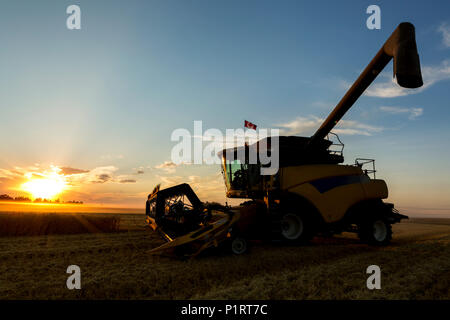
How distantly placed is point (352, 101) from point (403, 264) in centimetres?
446

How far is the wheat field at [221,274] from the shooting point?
3989 millimetres

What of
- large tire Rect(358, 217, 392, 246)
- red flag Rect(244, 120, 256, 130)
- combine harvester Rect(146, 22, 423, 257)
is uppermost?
red flag Rect(244, 120, 256, 130)

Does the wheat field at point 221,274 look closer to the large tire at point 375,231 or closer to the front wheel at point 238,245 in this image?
the front wheel at point 238,245

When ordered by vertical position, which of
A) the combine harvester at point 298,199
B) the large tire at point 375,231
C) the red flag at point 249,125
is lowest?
the large tire at point 375,231

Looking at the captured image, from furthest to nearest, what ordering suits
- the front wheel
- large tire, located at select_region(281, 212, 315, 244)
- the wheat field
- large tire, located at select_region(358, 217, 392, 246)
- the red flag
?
the red flag < large tire, located at select_region(358, 217, 392, 246) < large tire, located at select_region(281, 212, 315, 244) < the front wheel < the wheat field

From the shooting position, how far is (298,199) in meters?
9.13

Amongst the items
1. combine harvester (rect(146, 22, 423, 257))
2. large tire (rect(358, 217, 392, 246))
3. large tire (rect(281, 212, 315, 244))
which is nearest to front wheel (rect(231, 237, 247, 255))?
combine harvester (rect(146, 22, 423, 257))

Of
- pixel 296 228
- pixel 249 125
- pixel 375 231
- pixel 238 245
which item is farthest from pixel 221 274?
pixel 375 231

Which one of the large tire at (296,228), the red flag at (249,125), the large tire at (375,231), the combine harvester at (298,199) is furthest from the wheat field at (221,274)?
the red flag at (249,125)

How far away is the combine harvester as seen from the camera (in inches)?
259

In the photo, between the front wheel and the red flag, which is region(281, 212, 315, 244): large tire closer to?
the front wheel

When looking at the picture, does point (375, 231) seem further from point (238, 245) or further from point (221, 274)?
point (221, 274)

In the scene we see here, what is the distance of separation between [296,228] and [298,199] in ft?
3.20

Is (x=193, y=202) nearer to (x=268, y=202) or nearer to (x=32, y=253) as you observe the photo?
(x=268, y=202)
